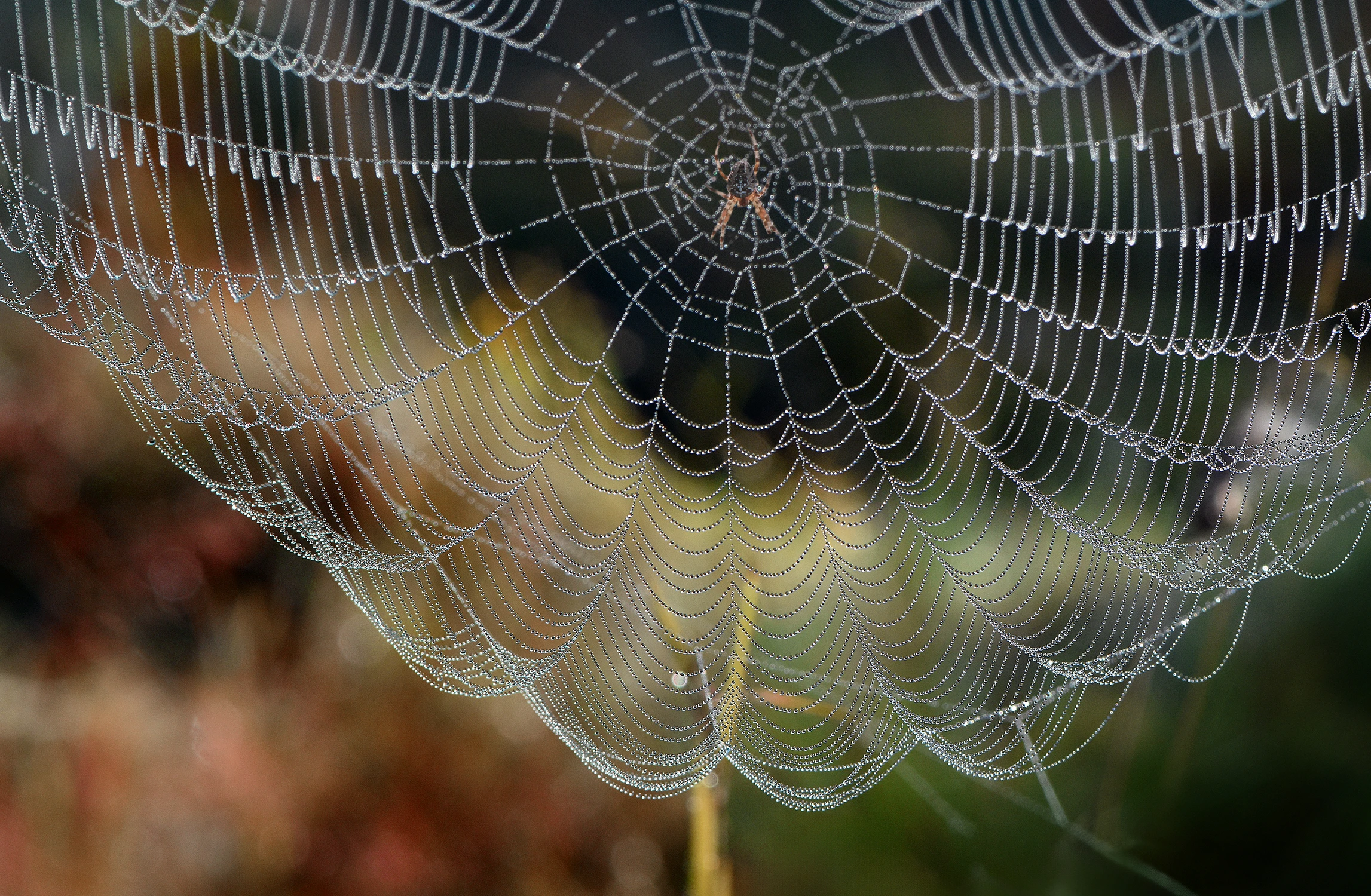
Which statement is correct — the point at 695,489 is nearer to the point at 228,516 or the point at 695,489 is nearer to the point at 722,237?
the point at 722,237

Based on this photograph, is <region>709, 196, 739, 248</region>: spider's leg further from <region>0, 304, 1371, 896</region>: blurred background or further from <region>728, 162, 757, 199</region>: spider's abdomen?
<region>0, 304, 1371, 896</region>: blurred background

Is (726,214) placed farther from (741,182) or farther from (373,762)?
(373,762)

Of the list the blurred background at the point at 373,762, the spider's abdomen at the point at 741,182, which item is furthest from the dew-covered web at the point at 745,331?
the blurred background at the point at 373,762

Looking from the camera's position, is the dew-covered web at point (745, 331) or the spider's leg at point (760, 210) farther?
the spider's leg at point (760, 210)

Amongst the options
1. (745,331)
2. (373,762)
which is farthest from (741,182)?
(373,762)

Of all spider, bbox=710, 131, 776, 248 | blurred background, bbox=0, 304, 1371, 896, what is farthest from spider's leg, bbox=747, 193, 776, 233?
blurred background, bbox=0, 304, 1371, 896

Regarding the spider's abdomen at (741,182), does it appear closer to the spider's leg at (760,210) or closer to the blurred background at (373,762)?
the spider's leg at (760,210)

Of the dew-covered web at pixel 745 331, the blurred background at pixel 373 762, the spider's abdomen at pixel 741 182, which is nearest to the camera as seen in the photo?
the blurred background at pixel 373 762
